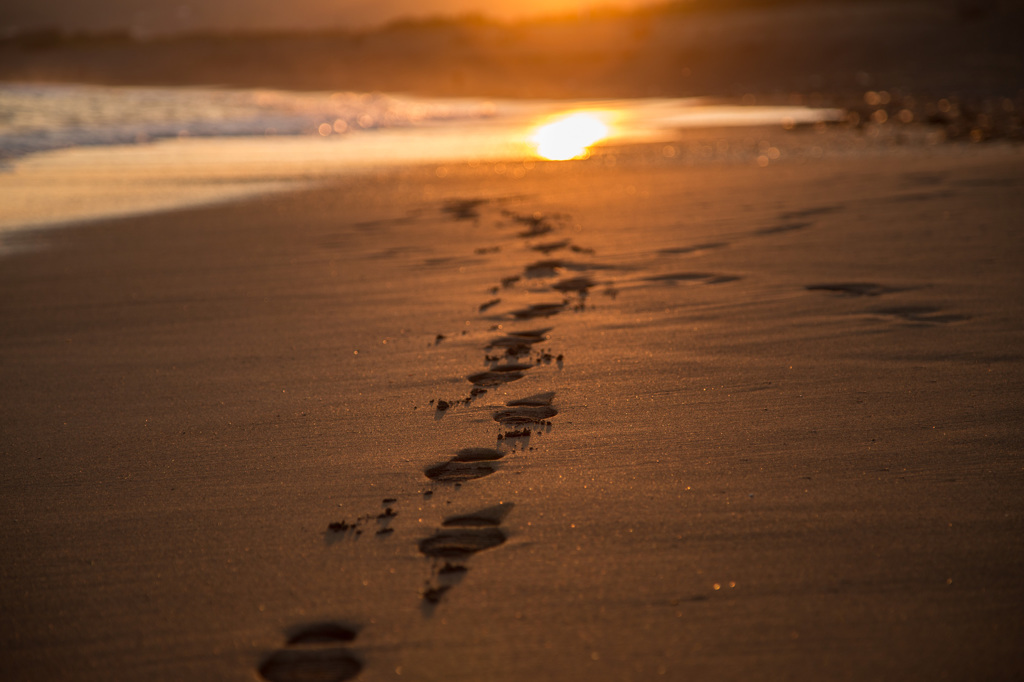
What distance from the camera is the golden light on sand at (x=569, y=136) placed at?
10.3 meters

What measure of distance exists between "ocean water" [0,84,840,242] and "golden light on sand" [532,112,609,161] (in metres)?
0.13

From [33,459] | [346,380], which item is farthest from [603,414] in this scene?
[33,459]

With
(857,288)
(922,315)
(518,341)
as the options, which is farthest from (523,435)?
(857,288)

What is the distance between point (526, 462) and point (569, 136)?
11.1 m

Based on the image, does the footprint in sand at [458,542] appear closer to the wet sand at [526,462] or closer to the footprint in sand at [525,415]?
the wet sand at [526,462]

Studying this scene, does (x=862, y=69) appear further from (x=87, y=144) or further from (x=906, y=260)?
(x=906, y=260)

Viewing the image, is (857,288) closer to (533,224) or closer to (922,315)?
(922,315)

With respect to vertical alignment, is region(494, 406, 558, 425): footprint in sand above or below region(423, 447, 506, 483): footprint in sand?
above

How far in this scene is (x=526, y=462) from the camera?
228cm

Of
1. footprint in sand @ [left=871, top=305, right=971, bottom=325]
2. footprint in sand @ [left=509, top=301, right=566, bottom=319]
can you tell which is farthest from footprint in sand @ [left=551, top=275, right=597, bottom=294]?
footprint in sand @ [left=871, top=305, right=971, bottom=325]

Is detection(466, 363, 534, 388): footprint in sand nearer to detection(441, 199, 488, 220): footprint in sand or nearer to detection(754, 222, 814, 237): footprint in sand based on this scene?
detection(754, 222, 814, 237): footprint in sand

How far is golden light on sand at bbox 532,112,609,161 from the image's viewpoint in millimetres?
10297

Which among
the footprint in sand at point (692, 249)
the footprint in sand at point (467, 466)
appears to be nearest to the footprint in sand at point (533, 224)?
the footprint in sand at point (692, 249)

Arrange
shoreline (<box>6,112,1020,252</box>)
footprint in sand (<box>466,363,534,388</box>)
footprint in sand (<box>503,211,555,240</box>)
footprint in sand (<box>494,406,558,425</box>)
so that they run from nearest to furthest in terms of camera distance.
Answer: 1. footprint in sand (<box>494,406,558,425</box>)
2. footprint in sand (<box>466,363,534,388</box>)
3. footprint in sand (<box>503,211,555,240</box>)
4. shoreline (<box>6,112,1020,252</box>)
